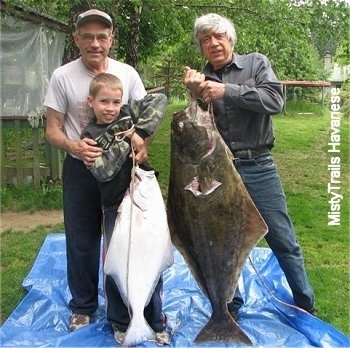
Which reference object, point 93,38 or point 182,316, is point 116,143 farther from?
point 182,316

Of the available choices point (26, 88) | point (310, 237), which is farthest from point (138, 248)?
Result: point (26, 88)

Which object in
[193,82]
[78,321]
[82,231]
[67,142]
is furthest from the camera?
[78,321]

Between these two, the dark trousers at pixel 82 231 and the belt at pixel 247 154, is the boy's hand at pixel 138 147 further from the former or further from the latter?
the belt at pixel 247 154

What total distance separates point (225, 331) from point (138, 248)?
2.84 ft

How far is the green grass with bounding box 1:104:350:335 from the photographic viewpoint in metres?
4.71

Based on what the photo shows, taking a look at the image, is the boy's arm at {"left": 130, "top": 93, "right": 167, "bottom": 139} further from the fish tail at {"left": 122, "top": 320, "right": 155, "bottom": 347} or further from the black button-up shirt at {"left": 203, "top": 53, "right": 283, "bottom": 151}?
the fish tail at {"left": 122, "top": 320, "right": 155, "bottom": 347}

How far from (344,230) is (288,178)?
2.94 m

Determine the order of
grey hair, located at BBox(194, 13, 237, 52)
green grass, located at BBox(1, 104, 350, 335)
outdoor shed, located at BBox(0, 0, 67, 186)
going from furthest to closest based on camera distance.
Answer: outdoor shed, located at BBox(0, 0, 67, 186) → green grass, located at BBox(1, 104, 350, 335) → grey hair, located at BBox(194, 13, 237, 52)

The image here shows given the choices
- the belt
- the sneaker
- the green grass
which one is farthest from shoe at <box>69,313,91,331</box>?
the belt

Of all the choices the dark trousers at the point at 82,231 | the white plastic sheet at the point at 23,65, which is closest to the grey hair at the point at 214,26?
the dark trousers at the point at 82,231

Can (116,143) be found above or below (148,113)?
below

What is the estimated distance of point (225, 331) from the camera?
11.6ft

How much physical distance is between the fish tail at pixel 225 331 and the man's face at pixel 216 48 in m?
1.72

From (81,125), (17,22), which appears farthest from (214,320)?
(17,22)
